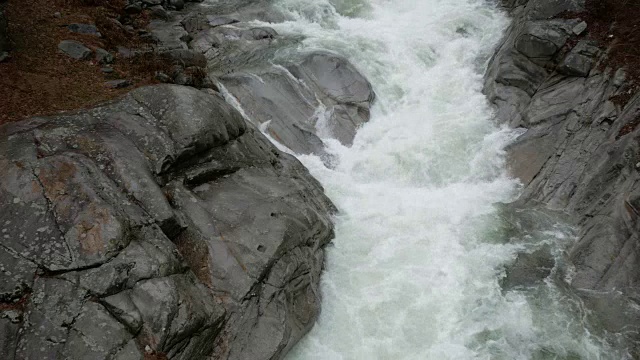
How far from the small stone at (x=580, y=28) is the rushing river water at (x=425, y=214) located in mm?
3933

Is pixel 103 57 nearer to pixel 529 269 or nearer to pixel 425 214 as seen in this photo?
pixel 425 214

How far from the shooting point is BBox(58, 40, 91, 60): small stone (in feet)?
47.8

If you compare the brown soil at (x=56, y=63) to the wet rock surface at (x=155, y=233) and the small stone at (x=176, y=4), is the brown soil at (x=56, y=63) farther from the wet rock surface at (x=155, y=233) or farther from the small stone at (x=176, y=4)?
the small stone at (x=176, y=4)

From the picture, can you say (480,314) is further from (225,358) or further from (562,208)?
(225,358)

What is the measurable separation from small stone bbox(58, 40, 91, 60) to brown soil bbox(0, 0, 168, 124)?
189 millimetres

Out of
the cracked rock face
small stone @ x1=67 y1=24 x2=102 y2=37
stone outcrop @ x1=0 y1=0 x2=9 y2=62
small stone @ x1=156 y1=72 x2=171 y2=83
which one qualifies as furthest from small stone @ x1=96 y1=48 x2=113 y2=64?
the cracked rock face

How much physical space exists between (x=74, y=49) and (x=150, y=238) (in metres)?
8.35

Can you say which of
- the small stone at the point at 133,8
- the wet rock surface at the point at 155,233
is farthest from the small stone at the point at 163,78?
the small stone at the point at 133,8

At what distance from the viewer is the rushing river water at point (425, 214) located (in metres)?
11.1

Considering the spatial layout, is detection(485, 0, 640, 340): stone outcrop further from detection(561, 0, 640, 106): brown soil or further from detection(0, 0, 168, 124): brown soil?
detection(0, 0, 168, 124): brown soil

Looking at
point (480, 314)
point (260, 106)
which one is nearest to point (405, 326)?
point (480, 314)

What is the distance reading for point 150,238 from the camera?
9.64 meters

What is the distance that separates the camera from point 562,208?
14055mm

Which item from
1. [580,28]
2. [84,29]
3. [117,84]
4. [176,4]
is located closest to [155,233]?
[117,84]
